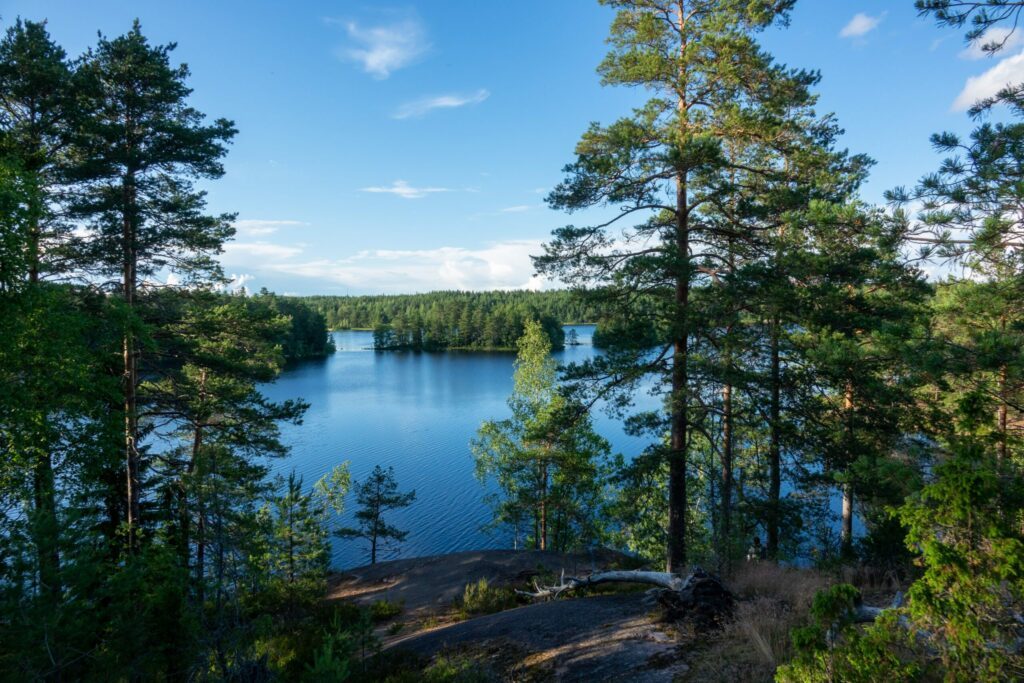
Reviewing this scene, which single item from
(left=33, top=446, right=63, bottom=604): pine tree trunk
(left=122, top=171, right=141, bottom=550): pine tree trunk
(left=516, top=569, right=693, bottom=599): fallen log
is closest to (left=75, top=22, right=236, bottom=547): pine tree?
(left=122, top=171, right=141, bottom=550): pine tree trunk

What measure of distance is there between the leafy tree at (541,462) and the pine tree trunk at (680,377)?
17.4 feet

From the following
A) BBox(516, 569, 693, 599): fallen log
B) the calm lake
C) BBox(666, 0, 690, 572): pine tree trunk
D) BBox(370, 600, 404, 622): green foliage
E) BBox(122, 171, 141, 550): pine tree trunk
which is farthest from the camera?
the calm lake

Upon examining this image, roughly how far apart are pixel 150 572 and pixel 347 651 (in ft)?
9.72

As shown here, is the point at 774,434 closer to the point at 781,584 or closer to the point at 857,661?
the point at 781,584

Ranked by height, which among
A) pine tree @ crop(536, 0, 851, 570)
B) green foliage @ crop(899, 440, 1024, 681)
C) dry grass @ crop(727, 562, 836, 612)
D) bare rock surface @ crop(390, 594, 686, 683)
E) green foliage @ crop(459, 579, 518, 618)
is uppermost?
pine tree @ crop(536, 0, 851, 570)

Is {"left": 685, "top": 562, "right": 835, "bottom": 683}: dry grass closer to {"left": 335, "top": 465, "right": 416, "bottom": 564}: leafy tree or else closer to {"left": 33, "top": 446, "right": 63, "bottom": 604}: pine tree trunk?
{"left": 33, "top": 446, "right": 63, "bottom": 604}: pine tree trunk

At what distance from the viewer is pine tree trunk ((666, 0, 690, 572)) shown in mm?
9570

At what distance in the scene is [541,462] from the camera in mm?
17812

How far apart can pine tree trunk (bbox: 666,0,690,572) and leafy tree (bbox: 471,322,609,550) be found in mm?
5314

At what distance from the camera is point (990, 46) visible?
17.7 ft

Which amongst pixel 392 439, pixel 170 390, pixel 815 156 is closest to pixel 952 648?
pixel 815 156

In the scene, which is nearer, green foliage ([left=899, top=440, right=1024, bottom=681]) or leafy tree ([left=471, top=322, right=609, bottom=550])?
green foliage ([left=899, top=440, right=1024, bottom=681])

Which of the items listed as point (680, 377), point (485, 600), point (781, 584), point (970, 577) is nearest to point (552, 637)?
point (781, 584)

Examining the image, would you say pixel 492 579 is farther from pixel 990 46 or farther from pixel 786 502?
pixel 990 46
